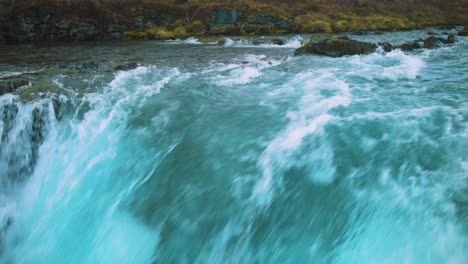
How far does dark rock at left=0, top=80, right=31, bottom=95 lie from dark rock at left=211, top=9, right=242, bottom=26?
30.1 metres

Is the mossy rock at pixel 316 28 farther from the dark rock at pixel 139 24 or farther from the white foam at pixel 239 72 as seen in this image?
the white foam at pixel 239 72

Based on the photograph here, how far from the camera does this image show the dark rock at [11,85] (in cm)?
874

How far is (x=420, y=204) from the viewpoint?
12.2ft

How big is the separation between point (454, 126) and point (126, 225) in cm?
562

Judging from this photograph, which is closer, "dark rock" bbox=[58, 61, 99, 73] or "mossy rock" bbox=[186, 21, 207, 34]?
"dark rock" bbox=[58, 61, 99, 73]

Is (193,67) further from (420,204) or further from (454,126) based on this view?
(420,204)

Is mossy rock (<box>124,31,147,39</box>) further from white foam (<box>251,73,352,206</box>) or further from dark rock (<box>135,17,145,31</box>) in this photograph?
white foam (<box>251,73,352,206</box>)

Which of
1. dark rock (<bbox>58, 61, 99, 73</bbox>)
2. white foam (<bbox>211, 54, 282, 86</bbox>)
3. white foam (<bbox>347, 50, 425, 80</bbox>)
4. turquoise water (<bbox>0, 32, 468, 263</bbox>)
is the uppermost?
white foam (<bbox>347, 50, 425, 80</bbox>)

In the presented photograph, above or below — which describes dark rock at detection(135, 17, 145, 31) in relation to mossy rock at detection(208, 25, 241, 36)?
above

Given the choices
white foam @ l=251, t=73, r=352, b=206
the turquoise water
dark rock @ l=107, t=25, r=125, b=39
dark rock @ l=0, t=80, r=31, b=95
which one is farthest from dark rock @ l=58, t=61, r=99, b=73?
Result: dark rock @ l=107, t=25, r=125, b=39

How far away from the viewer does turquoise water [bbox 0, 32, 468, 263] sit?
12.3 ft

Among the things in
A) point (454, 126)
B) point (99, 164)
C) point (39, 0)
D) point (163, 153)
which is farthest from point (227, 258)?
point (39, 0)

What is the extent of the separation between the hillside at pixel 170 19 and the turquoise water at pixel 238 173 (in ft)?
85.2

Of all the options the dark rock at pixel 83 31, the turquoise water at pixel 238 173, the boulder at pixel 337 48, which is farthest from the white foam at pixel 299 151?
the dark rock at pixel 83 31
